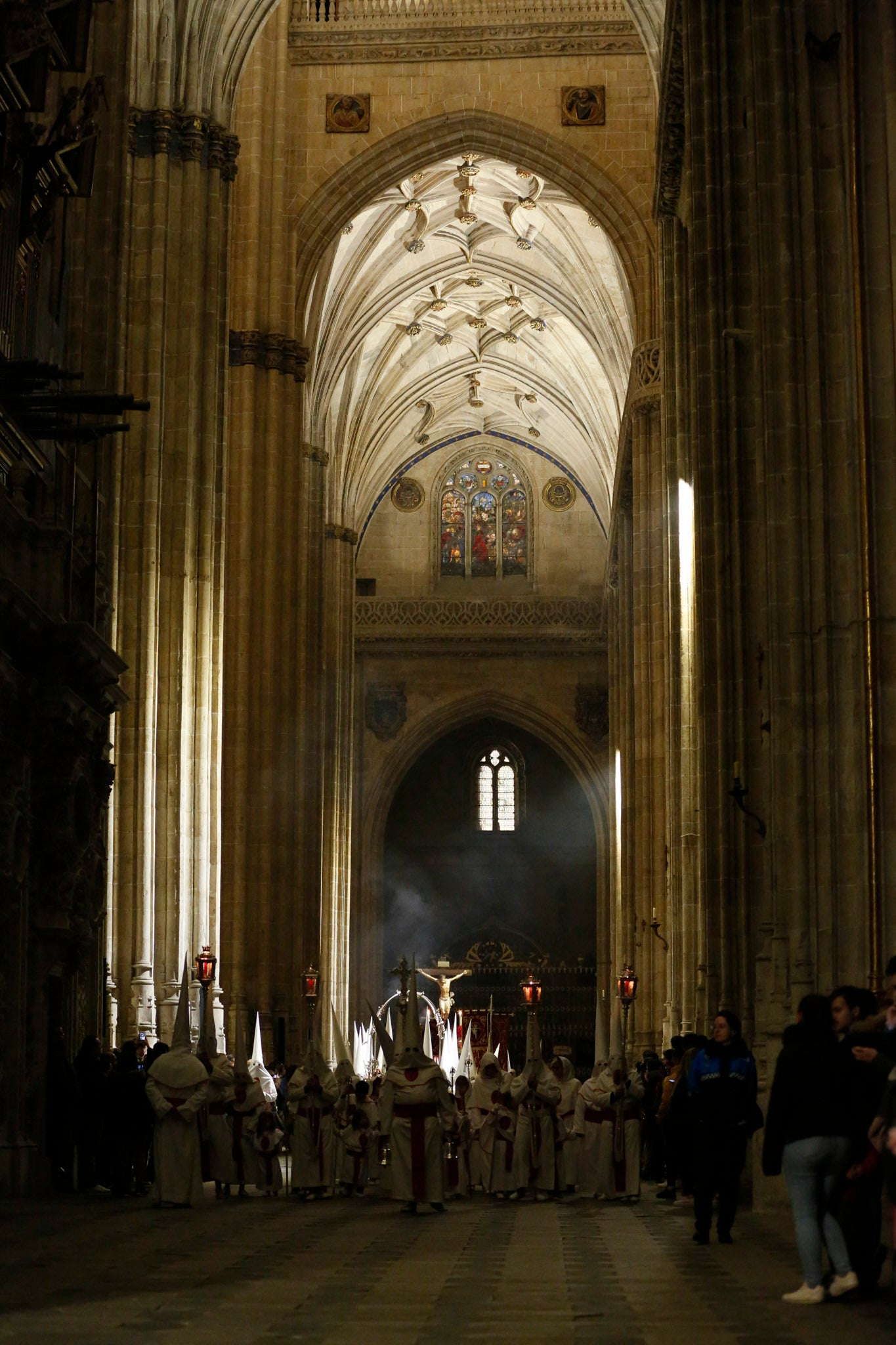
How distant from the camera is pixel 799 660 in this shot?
1348 centimetres

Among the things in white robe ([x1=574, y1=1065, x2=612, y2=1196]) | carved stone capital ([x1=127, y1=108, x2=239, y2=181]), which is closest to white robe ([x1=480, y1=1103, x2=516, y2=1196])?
white robe ([x1=574, y1=1065, x2=612, y2=1196])

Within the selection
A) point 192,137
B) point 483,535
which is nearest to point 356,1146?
point 192,137

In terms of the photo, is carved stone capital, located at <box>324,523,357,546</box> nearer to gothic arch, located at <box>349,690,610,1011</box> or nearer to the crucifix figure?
gothic arch, located at <box>349,690,610,1011</box>

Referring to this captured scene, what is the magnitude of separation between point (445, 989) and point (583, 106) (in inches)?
821

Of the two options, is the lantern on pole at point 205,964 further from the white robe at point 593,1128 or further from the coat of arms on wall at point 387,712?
the coat of arms on wall at point 387,712

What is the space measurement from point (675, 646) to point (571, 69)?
13.7 metres

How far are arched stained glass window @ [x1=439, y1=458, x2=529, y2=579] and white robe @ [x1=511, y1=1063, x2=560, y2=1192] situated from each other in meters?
32.1

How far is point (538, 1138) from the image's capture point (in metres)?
17.3

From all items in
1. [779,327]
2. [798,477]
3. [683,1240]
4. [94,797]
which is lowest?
[683,1240]

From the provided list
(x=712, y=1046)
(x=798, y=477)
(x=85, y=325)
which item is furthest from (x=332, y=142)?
(x=712, y=1046)

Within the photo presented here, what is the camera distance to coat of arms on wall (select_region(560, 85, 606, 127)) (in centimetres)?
3316

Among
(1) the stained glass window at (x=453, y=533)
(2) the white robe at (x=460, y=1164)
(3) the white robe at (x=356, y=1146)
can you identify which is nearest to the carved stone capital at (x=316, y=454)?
(1) the stained glass window at (x=453, y=533)

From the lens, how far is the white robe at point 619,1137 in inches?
659

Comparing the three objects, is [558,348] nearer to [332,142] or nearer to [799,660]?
[332,142]
